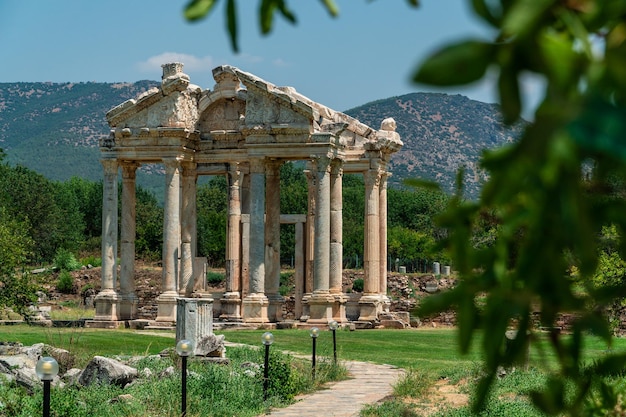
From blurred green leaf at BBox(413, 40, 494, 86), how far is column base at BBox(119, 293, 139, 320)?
33808mm

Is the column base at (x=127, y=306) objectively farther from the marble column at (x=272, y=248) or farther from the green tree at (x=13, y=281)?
the green tree at (x=13, y=281)

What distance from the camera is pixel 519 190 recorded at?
1.62 m

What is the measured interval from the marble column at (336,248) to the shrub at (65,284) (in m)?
20.7

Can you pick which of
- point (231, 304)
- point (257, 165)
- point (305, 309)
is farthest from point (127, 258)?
point (305, 309)

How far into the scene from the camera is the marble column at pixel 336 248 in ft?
110

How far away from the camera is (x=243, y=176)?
37.2 metres

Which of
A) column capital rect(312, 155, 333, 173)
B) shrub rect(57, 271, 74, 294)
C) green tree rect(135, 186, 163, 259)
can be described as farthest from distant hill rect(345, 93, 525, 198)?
column capital rect(312, 155, 333, 173)

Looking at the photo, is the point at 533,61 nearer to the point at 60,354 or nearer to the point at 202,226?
the point at 60,354

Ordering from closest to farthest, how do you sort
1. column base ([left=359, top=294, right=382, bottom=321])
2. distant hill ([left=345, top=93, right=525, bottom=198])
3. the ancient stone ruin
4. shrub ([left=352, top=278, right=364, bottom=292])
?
the ancient stone ruin < column base ([left=359, top=294, right=382, bottom=321]) < shrub ([left=352, top=278, right=364, bottom=292]) < distant hill ([left=345, top=93, right=525, bottom=198])

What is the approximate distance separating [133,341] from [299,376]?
1007 cm

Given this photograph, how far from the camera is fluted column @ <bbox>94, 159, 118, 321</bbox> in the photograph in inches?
1347

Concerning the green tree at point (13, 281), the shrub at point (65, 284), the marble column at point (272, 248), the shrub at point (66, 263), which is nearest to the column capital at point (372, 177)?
the marble column at point (272, 248)

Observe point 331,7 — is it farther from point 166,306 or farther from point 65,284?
point 65,284

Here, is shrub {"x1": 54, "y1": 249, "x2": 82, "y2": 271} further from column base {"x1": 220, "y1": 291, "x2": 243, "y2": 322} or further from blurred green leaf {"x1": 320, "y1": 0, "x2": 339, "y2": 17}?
blurred green leaf {"x1": 320, "y1": 0, "x2": 339, "y2": 17}
